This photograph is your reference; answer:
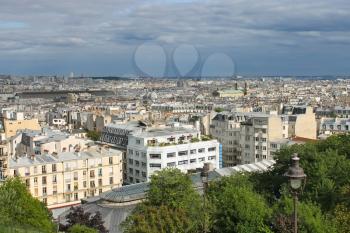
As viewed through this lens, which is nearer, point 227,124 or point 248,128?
point 248,128

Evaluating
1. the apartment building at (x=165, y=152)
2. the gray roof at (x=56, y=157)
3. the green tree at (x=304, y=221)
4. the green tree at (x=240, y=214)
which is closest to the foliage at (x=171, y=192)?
the green tree at (x=240, y=214)

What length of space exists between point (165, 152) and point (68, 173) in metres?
7.51

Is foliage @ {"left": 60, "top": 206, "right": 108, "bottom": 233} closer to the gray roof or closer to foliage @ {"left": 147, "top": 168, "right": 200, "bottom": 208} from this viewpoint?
foliage @ {"left": 147, "top": 168, "right": 200, "bottom": 208}

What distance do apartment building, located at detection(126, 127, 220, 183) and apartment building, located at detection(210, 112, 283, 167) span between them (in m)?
4.69

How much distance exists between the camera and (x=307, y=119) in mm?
56438

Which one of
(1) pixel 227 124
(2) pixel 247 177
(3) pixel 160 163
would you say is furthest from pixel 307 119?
(2) pixel 247 177

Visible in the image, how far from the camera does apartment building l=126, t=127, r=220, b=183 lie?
4259 centimetres

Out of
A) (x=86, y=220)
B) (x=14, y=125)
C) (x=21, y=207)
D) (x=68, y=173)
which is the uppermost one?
(x=21, y=207)

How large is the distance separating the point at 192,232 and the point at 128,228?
2.37 metres

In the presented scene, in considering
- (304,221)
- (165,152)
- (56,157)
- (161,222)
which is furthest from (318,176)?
(56,157)

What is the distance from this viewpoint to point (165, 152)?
42.8 m

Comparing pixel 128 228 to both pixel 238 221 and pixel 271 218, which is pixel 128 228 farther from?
pixel 271 218

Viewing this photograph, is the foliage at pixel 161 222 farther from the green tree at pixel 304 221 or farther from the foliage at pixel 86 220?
the foliage at pixel 86 220

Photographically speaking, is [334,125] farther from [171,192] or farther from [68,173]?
[171,192]
